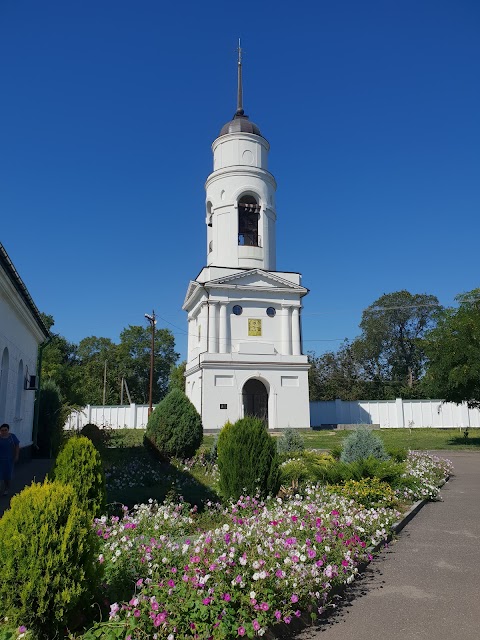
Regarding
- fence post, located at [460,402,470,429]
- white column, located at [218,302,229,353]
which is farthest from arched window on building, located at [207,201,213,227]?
fence post, located at [460,402,470,429]

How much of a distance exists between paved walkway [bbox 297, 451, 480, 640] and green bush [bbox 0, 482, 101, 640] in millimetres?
2030

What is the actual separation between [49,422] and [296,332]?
20.4m

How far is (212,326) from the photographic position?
116ft

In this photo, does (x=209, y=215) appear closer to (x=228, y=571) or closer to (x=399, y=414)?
(x=399, y=414)

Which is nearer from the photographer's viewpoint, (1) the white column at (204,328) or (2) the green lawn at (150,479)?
(2) the green lawn at (150,479)

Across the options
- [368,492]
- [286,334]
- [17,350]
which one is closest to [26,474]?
[17,350]

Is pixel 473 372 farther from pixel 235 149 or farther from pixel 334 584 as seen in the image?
pixel 235 149

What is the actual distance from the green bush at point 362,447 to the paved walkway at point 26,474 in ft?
23.7

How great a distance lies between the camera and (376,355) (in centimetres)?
6400

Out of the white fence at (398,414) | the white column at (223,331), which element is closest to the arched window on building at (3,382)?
the white column at (223,331)

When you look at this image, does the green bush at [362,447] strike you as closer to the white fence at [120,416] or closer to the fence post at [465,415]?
the fence post at [465,415]

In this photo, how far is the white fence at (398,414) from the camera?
39.6 metres

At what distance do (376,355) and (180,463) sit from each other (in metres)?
52.8

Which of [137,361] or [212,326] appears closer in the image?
[212,326]
